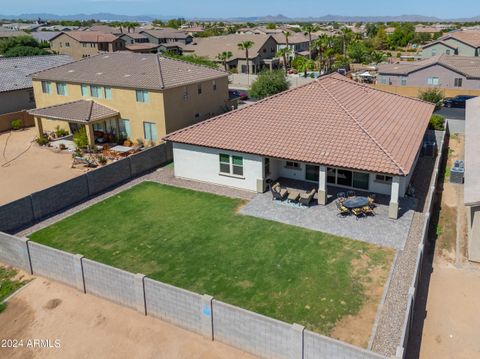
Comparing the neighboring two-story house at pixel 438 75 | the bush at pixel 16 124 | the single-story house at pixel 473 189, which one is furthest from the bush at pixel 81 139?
the neighboring two-story house at pixel 438 75

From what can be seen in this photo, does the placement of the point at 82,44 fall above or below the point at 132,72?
above

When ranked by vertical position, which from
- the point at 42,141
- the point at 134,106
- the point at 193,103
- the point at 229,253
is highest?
the point at 134,106

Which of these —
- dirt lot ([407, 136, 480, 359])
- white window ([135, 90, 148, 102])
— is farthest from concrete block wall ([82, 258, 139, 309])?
white window ([135, 90, 148, 102])

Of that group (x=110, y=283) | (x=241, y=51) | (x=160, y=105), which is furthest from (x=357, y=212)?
(x=241, y=51)

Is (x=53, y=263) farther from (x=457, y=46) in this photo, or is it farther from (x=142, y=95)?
(x=457, y=46)

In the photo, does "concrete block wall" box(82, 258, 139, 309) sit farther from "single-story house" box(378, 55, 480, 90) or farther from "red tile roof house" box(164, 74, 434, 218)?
"single-story house" box(378, 55, 480, 90)

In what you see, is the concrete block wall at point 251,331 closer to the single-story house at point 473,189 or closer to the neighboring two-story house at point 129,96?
the single-story house at point 473,189
